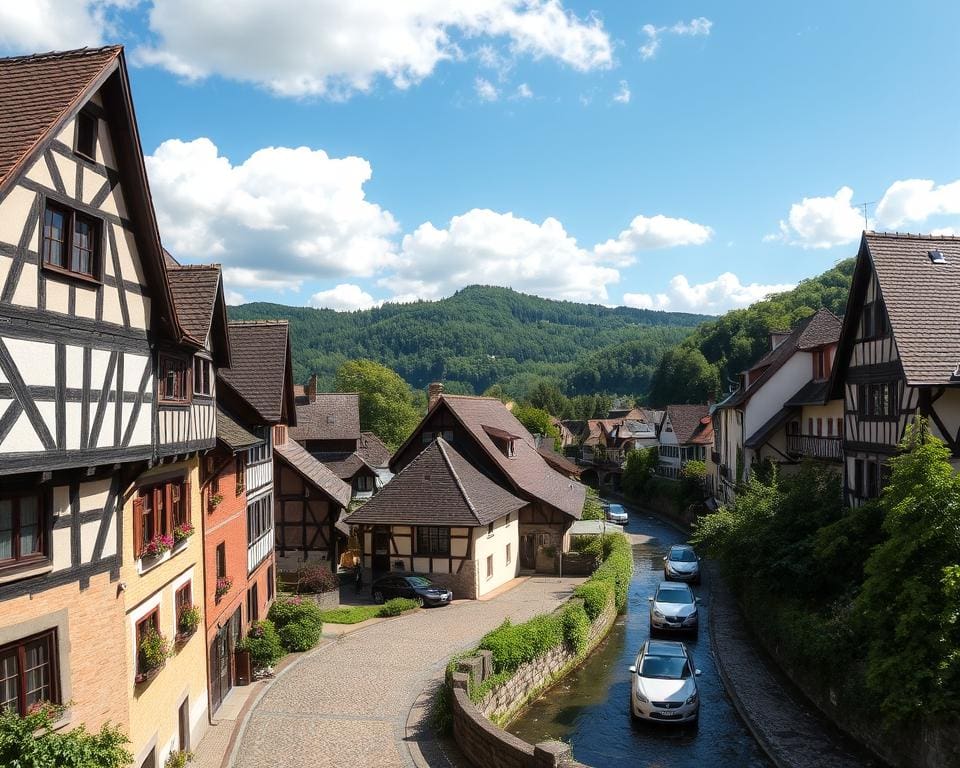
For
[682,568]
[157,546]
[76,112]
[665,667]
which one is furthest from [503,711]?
[682,568]

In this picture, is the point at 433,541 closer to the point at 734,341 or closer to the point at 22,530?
the point at 22,530

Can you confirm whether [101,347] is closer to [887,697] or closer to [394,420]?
[887,697]

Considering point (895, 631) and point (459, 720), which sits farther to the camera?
point (459, 720)

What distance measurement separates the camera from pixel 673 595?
29.5m

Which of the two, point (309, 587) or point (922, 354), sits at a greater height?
point (922, 354)

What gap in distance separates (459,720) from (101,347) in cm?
1092

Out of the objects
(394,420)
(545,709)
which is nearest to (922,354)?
(545,709)

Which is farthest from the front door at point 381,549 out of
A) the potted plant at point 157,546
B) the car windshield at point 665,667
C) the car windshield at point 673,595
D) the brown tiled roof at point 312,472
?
the potted plant at point 157,546

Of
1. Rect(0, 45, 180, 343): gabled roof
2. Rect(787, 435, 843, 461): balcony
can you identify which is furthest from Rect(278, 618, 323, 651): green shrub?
Rect(787, 435, 843, 461): balcony

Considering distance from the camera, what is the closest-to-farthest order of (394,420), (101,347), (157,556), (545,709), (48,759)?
(48,759), (101,347), (157,556), (545,709), (394,420)

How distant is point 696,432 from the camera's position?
65875mm

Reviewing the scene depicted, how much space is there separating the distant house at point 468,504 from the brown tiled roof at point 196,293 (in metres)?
17.9

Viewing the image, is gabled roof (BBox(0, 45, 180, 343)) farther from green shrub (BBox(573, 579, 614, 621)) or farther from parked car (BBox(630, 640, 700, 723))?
green shrub (BBox(573, 579, 614, 621))

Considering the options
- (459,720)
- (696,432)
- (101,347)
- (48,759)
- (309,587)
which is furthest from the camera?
(696,432)
